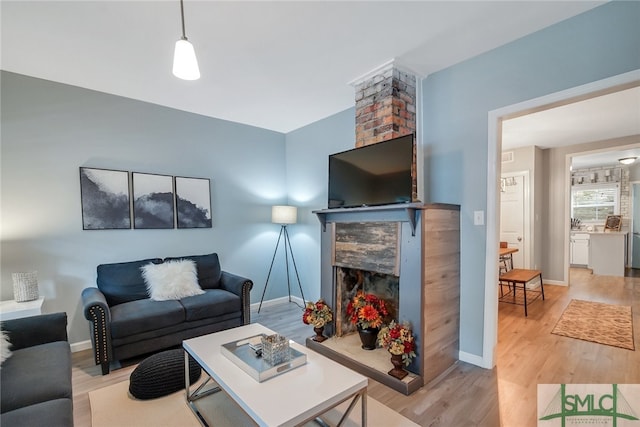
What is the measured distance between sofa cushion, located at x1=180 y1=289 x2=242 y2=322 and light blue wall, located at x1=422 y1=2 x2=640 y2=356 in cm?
224

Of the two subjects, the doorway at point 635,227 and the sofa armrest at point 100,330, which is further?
the doorway at point 635,227

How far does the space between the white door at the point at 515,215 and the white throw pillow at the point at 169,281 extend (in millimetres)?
5365

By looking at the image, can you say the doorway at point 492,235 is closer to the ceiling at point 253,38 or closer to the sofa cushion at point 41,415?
the ceiling at point 253,38

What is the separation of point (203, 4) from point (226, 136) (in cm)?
220

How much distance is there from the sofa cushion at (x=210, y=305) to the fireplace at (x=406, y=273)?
2.88ft

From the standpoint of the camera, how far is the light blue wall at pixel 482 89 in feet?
6.29

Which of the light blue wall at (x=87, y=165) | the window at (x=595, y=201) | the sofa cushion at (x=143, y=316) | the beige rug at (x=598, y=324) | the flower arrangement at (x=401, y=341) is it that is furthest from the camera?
the window at (x=595, y=201)

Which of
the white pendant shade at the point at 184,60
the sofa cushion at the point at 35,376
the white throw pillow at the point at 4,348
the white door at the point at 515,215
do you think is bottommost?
the sofa cushion at the point at 35,376

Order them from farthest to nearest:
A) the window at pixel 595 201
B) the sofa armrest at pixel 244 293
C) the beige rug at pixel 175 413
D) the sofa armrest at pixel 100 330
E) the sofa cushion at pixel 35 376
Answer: the window at pixel 595 201 → the sofa armrest at pixel 244 293 → the sofa armrest at pixel 100 330 → the beige rug at pixel 175 413 → the sofa cushion at pixel 35 376

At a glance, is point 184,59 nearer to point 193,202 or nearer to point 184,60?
point 184,60

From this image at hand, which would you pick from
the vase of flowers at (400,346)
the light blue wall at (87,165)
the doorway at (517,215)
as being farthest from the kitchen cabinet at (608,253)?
the light blue wall at (87,165)

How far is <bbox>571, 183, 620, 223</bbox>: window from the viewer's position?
7198 millimetres

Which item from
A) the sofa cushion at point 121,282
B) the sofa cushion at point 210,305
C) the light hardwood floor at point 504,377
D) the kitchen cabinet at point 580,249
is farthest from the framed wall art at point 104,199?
the kitchen cabinet at point 580,249

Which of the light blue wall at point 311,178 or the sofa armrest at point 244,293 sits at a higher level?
the light blue wall at point 311,178
